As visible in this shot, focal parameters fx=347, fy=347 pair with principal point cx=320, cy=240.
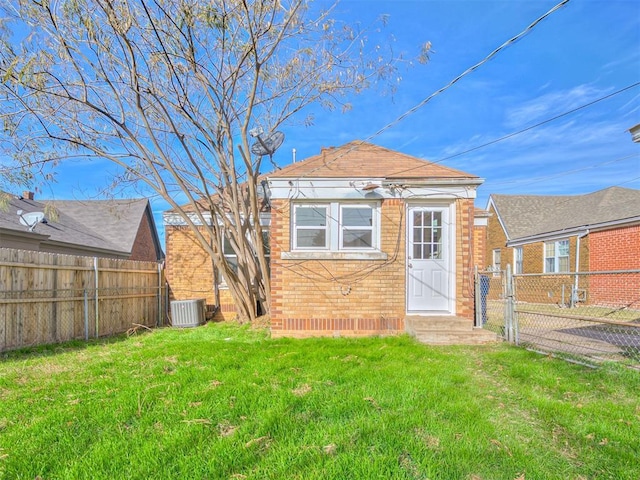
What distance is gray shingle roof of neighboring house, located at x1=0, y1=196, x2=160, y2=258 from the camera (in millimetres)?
12042

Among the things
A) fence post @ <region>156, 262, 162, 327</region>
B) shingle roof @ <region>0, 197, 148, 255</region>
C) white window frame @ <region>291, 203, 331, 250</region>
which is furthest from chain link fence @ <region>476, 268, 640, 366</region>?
shingle roof @ <region>0, 197, 148, 255</region>

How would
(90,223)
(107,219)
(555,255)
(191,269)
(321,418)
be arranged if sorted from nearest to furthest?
1. (321,418)
2. (191,269)
3. (555,255)
4. (90,223)
5. (107,219)

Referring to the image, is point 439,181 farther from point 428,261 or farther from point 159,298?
point 159,298

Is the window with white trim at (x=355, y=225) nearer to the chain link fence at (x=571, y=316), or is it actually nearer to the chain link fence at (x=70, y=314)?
the chain link fence at (x=571, y=316)

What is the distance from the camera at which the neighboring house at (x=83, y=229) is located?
11430 millimetres

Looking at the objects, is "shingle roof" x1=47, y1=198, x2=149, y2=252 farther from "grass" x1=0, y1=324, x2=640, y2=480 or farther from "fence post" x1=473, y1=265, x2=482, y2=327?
"fence post" x1=473, y1=265, x2=482, y2=327

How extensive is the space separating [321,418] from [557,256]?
1603 centimetres

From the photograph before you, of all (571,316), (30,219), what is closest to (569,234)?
(571,316)

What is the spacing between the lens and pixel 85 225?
19.4 meters

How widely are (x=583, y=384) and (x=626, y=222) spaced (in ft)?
36.6

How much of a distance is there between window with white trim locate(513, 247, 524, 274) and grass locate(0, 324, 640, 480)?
14099 millimetres

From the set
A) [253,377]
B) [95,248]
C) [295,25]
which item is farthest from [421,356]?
[95,248]

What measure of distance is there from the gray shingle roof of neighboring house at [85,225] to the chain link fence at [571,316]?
12079 mm

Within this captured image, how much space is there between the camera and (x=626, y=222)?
12.2 meters
